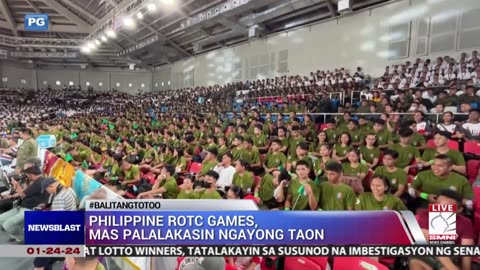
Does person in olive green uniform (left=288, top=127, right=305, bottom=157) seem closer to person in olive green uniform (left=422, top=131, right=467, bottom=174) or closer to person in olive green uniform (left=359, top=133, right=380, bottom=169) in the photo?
person in olive green uniform (left=359, top=133, right=380, bottom=169)

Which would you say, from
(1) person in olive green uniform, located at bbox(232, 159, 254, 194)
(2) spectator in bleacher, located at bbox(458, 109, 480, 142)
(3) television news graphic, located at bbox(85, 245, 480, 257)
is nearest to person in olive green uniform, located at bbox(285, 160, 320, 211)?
(1) person in olive green uniform, located at bbox(232, 159, 254, 194)

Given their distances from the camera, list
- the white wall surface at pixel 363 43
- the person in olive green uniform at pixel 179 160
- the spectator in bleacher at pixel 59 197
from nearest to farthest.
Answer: the spectator in bleacher at pixel 59 197, the person in olive green uniform at pixel 179 160, the white wall surface at pixel 363 43

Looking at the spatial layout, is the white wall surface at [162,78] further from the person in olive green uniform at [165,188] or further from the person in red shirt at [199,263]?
the person in red shirt at [199,263]

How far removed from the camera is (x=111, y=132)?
36.0 feet

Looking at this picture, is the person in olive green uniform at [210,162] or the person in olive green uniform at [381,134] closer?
the person in olive green uniform at [210,162]

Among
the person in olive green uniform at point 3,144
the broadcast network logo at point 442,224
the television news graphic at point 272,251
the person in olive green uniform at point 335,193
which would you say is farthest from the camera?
the person in olive green uniform at point 3,144

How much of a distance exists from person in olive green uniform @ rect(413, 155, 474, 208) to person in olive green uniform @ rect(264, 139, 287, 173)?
2.18 m

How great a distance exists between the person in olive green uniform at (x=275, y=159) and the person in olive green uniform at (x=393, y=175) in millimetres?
1781

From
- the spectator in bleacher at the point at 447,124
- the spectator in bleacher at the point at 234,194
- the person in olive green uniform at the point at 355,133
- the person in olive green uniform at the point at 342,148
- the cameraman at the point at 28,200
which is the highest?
the spectator in bleacher at the point at 447,124

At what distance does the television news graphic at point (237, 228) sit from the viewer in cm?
209

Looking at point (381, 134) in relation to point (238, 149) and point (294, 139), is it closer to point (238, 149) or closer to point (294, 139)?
point (294, 139)

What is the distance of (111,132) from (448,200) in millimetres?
10369

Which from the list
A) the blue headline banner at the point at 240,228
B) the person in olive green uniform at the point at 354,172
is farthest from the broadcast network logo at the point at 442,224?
the person in olive green uniform at the point at 354,172

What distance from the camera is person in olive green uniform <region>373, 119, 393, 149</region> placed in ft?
17.6
